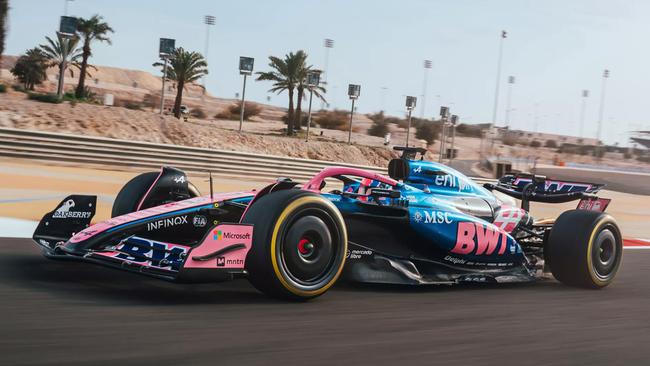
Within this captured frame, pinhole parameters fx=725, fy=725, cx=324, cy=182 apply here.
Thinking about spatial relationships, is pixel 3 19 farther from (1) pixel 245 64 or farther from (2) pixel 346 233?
(2) pixel 346 233

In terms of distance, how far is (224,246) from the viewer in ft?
16.5

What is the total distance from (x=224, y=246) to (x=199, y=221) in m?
1.03

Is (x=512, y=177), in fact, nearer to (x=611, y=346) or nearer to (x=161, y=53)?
(x=611, y=346)

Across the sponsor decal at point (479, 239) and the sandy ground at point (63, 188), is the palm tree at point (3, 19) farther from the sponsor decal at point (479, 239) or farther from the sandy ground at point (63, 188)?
the sponsor decal at point (479, 239)

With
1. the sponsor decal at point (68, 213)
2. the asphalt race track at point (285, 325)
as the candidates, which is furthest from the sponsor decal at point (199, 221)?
the sponsor decal at point (68, 213)

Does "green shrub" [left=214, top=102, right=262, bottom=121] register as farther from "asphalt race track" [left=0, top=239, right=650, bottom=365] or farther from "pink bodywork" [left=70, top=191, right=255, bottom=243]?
"asphalt race track" [left=0, top=239, right=650, bottom=365]

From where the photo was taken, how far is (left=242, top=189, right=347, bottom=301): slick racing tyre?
16.9 ft

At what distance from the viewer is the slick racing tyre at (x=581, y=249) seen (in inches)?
287

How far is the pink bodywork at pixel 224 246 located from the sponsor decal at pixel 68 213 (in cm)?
158

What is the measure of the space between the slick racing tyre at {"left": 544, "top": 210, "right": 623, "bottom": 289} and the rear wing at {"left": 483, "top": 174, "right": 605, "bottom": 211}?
67 centimetres

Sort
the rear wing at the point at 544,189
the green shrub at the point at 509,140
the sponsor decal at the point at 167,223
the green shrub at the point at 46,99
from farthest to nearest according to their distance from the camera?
the green shrub at the point at 509,140 → the green shrub at the point at 46,99 → the rear wing at the point at 544,189 → the sponsor decal at the point at 167,223

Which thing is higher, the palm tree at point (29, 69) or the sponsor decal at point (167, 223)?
the palm tree at point (29, 69)

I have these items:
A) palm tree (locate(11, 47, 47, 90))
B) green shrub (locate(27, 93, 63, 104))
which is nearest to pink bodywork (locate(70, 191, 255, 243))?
green shrub (locate(27, 93, 63, 104))

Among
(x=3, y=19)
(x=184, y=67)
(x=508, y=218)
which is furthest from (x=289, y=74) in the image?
(x=508, y=218)
